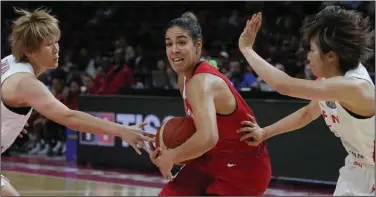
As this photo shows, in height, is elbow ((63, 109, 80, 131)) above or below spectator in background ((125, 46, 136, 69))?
below

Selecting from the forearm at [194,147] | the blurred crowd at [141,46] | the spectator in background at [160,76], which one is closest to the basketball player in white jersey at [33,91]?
the forearm at [194,147]

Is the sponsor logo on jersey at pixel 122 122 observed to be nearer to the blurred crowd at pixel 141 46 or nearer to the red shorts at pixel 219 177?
the blurred crowd at pixel 141 46

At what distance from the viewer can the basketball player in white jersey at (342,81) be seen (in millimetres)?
3424

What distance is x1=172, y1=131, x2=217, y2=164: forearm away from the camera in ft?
11.8

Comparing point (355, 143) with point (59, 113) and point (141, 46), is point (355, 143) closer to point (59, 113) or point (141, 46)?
point (59, 113)

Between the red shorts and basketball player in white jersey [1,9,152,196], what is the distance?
313mm

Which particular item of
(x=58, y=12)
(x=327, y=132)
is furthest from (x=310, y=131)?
(x=58, y=12)

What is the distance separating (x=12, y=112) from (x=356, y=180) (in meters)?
2.06

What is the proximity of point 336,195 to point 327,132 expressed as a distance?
4.62 metres

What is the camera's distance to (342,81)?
134 inches

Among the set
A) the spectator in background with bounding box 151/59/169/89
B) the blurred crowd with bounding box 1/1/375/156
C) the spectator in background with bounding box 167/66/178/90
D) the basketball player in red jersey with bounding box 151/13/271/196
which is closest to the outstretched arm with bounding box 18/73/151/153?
the basketball player in red jersey with bounding box 151/13/271/196

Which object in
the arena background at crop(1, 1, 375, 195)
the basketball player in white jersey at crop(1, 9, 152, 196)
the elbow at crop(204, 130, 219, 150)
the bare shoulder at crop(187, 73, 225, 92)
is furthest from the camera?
the arena background at crop(1, 1, 375, 195)

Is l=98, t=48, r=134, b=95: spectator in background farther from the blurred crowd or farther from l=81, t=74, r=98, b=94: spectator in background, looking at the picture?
l=81, t=74, r=98, b=94: spectator in background

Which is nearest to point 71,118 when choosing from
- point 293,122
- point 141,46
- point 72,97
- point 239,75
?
point 293,122
